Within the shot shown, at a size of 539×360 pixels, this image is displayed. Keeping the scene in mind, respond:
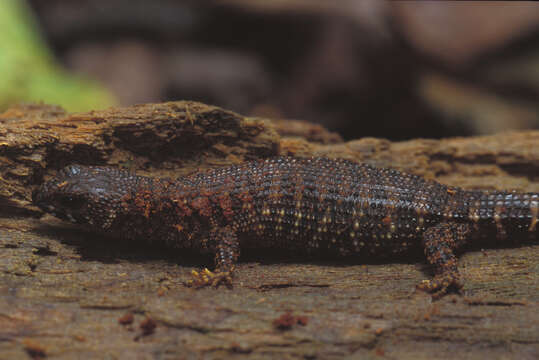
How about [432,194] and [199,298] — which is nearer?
[199,298]

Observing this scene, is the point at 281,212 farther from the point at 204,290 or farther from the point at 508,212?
the point at 508,212

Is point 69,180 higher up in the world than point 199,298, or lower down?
higher up

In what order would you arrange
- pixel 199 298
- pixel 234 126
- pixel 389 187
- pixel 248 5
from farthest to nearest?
pixel 248 5
pixel 234 126
pixel 389 187
pixel 199 298

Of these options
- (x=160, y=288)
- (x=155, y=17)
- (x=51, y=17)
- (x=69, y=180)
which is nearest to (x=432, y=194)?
(x=160, y=288)

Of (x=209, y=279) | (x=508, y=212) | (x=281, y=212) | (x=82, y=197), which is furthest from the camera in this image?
(x=508, y=212)

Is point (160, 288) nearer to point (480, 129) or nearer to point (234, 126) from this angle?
point (234, 126)

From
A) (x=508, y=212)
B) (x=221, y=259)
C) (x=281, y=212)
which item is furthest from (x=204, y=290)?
(x=508, y=212)

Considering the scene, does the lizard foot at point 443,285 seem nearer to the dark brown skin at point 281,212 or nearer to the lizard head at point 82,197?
the dark brown skin at point 281,212
